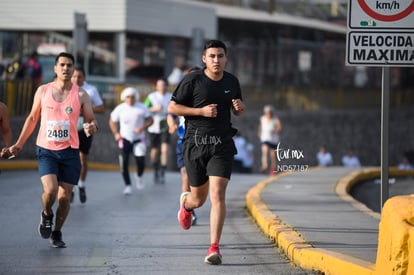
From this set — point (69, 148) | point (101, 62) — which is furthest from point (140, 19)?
point (69, 148)

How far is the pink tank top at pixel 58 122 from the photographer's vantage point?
422 inches

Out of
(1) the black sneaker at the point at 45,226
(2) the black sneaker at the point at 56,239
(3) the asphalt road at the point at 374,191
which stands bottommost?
(3) the asphalt road at the point at 374,191

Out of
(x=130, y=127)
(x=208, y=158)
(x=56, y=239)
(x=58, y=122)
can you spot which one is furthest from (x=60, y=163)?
(x=130, y=127)

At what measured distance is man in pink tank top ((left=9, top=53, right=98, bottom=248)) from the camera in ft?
35.0

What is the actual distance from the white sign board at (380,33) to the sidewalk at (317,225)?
171 centimetres

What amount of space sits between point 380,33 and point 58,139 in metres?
3.34

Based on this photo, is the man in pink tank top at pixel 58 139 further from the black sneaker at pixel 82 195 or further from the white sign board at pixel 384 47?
the black sneaker at pixel 82 195

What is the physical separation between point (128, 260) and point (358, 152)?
3351 centimetres

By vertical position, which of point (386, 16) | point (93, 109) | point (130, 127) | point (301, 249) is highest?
point (386, 16)

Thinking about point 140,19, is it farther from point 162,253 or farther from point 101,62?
point 162,253

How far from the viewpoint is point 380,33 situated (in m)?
9.59

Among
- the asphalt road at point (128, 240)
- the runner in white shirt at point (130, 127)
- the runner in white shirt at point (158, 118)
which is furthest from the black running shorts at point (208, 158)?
the runner in white shirt at point (158, 118)

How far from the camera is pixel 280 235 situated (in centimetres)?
1075

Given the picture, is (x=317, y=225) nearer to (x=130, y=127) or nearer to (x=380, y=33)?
(x=380, y=33)
